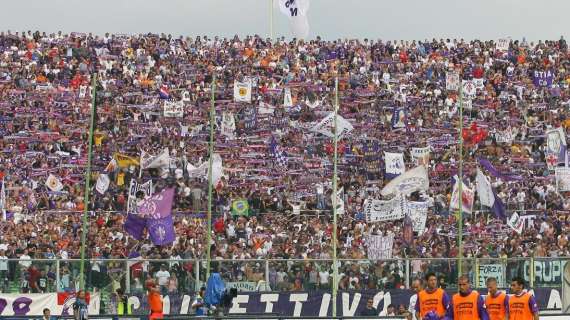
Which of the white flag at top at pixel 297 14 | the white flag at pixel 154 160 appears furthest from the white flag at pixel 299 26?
the white flag at pixel 154 160

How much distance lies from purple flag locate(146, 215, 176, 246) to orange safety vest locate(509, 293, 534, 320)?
1396cm

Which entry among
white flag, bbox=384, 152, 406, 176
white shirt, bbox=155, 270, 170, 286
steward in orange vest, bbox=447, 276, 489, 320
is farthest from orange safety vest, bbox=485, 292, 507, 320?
white flag, bbox=384, 152, 406, 176

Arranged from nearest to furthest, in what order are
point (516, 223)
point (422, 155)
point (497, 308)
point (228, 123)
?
1. point (497, 308)
2. point (422, 155)
3. point (516, 223)
4. point (228, 123)

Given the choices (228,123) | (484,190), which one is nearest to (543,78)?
(228,123)

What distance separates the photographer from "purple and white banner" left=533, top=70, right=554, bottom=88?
176ft

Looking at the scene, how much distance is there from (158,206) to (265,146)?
42.4 ft

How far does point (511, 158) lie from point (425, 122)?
12.0 ft

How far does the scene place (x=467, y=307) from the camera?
21.2 m

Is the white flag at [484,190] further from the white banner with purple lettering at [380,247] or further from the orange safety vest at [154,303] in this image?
the orange safety vest at [154,303]

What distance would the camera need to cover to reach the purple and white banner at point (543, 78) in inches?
2108

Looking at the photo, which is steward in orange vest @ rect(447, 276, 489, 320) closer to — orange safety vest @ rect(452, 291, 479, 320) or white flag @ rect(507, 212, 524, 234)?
orange safety vest @ rect(452, 291, 479, 320)

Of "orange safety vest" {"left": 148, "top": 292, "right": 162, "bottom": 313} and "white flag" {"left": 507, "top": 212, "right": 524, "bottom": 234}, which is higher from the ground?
"white flag" {"left": 507, "top": 212, "right": 524, "bottom": 234}

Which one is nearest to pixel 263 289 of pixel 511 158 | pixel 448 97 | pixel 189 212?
pixel 189 212

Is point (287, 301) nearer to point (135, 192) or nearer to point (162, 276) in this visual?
point (162, 276)
